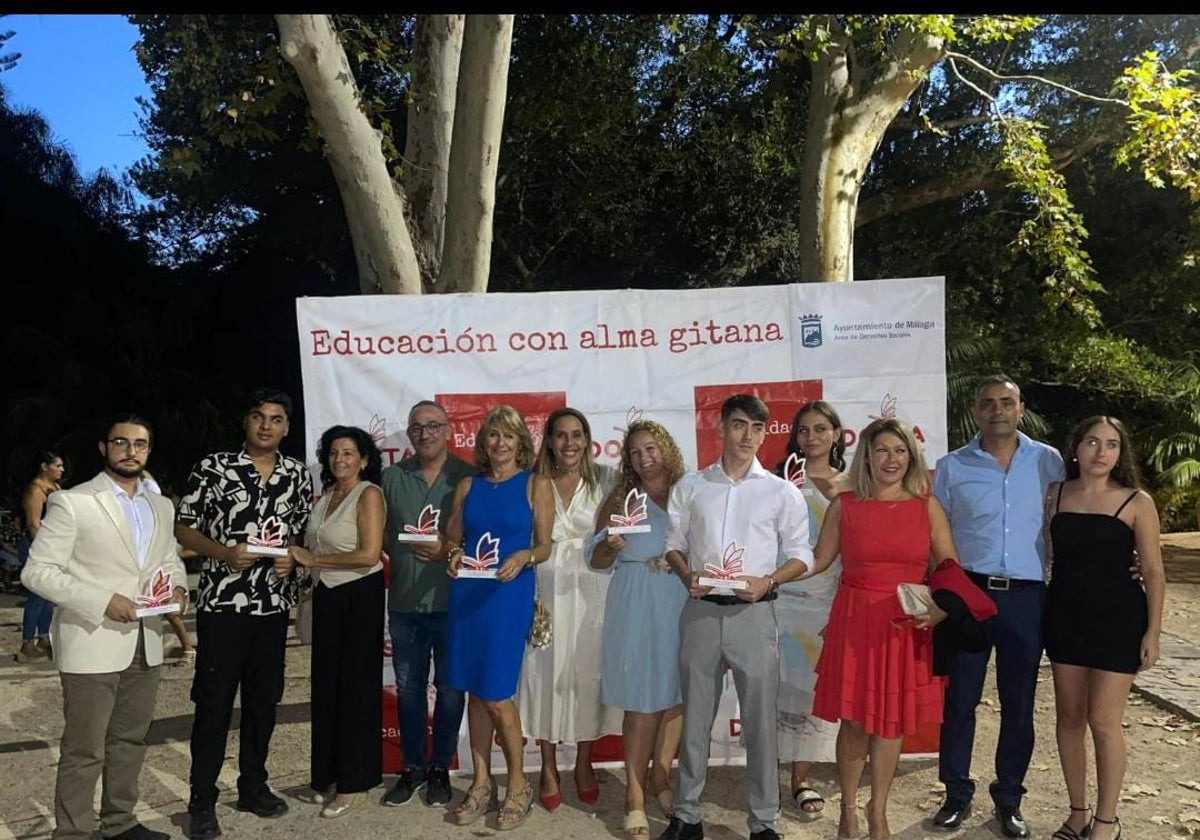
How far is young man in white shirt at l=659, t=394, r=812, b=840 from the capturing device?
14.8 ft

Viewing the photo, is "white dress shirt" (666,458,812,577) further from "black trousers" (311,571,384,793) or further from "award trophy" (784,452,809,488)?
"black trousers" (311,571,384,793)

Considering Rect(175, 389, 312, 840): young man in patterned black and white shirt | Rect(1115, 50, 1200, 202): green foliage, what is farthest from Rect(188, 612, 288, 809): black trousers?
Rect(1115, 50, 1200, 202): green foliage

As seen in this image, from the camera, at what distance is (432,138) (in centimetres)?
745

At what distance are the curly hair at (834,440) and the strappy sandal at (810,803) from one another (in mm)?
1492

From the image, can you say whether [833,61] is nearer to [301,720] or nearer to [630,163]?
[630,163]

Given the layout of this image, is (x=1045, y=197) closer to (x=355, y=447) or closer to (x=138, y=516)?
(x=355, y=447)

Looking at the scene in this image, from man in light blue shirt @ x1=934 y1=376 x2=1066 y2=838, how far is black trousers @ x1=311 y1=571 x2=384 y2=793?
2531mm

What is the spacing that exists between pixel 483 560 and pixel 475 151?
2.90 metres

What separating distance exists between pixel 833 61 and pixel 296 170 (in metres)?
9.18

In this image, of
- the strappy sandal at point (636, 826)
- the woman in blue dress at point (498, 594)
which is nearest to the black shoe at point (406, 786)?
the woman in blue dress at point (498, 594)

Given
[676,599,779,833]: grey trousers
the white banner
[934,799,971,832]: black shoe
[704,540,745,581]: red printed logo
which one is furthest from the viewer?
the white banner

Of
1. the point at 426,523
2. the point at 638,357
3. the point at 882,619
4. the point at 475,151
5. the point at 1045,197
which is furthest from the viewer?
the point at 1045,197

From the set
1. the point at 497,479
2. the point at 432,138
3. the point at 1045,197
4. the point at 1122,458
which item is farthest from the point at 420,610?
the point at 1045,197

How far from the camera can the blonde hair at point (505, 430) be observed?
490 centimetres
